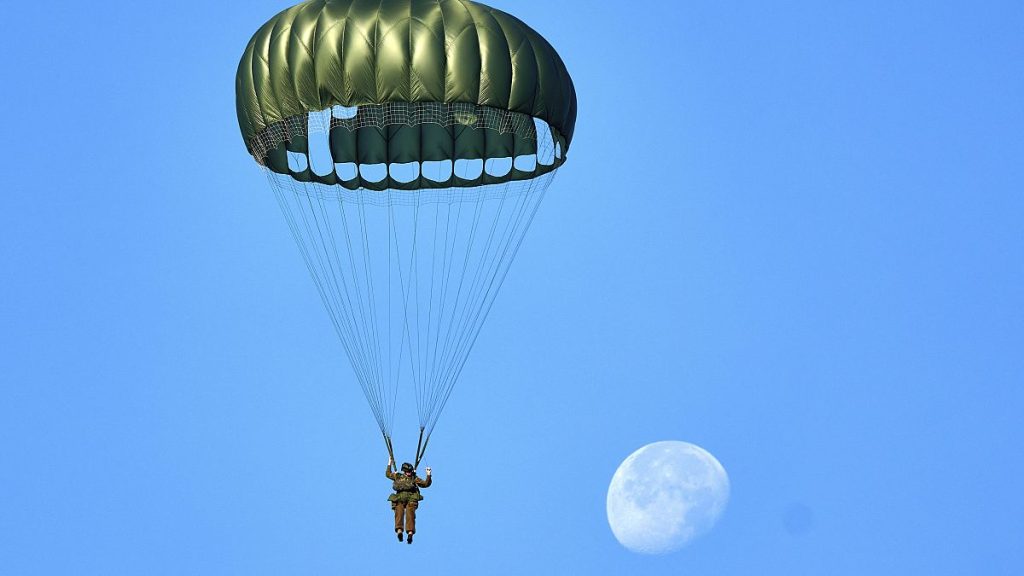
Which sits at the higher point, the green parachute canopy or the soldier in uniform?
the green parachute canopy

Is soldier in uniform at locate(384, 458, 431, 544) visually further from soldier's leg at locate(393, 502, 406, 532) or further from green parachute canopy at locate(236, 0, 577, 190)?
green parachute canopy at locate(236, 0, 577, 190)

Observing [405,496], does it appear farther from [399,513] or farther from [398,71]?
[398,71]

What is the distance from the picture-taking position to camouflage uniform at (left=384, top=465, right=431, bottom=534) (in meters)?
40.7

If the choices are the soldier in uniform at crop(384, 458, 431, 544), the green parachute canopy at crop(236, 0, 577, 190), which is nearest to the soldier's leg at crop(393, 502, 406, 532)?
the soldier in uniform at crop(384, 458, 431, 544)

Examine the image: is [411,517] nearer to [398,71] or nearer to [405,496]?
[405,496]

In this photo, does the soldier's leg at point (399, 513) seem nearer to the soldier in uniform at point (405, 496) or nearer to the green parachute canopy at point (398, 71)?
the soldier in uniform at point (405, 496)

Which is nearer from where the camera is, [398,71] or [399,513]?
[398,71]

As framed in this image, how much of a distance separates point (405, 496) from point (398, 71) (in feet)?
26.6

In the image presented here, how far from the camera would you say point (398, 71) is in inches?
1590

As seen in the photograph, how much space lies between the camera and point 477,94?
40.7 meters

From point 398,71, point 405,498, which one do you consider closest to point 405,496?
point 405,498

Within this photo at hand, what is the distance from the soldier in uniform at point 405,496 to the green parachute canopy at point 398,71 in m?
6.70

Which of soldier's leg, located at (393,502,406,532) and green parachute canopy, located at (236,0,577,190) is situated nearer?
green parachute canopy, located at (236,0,577,190)

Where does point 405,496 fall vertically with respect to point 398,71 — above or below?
below
